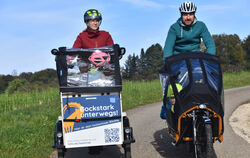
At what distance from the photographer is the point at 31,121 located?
9516 millimetres

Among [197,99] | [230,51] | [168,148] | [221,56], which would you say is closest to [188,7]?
[197,99]

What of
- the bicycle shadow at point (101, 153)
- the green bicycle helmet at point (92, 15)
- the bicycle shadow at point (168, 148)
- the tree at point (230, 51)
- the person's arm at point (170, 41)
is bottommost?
the bicycle shadow at point (101, 153)

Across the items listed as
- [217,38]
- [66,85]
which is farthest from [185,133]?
[217,38]

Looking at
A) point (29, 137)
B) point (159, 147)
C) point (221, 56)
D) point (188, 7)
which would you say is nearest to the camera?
point (188, 7)

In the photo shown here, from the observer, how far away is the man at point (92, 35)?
5.74 metres

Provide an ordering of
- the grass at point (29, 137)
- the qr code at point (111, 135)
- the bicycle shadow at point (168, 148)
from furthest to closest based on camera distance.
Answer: the grass at point (29, 137)
the bicycle shadow at point (168, 148)
the qr code at point (111, 135)

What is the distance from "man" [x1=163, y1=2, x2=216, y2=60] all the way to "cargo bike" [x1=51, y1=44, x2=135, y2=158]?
1.11m

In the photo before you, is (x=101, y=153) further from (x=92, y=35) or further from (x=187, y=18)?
(x=187, y=18)

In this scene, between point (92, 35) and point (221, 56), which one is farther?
point (221, 56)

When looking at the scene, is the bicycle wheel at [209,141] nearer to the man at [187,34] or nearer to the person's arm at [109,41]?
the man at [187,34]

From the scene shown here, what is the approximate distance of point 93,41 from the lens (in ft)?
19.1

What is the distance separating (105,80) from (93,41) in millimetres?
1167

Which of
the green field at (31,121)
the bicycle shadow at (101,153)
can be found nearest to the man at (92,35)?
the bicycle shadow at (101,153)

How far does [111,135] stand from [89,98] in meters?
0.62
